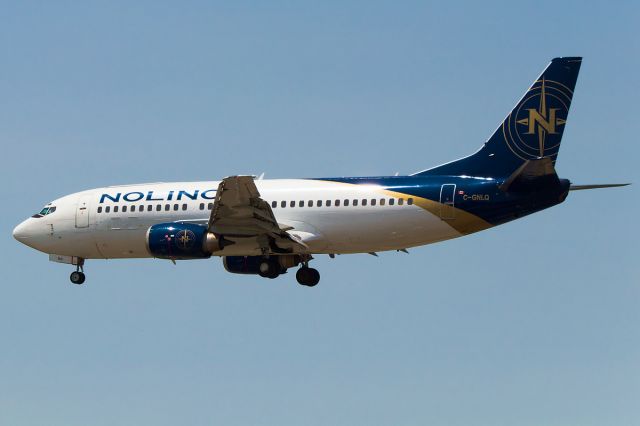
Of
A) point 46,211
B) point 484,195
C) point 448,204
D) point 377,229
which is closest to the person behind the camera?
point 484,195

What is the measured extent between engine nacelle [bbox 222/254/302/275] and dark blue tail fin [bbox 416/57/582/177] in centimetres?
768

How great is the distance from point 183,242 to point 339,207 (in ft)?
18.7

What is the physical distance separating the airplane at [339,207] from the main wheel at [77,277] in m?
1.72

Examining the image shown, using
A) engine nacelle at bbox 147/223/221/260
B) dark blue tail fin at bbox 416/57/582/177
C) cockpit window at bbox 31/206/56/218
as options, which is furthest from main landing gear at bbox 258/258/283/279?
cockpit window at bbox 31/206/56/218

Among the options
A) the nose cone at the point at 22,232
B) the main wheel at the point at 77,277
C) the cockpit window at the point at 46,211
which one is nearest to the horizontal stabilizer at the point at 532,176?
the main wheel at the point at 77,277

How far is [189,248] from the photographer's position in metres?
53.4

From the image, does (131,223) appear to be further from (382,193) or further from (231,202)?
(382,193)

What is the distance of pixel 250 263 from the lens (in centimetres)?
5650

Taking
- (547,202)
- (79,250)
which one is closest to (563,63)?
(547,202)

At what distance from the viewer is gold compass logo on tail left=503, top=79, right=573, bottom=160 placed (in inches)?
2039

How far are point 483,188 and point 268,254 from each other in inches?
338

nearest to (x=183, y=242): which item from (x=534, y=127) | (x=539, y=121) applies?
(x=534, y=127)

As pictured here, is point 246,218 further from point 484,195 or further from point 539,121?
point 539,121

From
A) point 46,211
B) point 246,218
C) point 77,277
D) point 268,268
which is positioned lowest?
point 268,268
